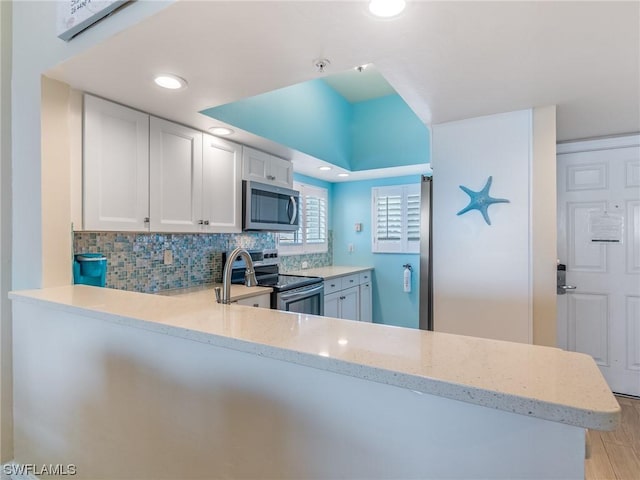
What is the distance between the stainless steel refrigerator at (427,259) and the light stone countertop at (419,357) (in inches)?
58.7

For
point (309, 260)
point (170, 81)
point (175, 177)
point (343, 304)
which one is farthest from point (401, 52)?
point (309, 260)

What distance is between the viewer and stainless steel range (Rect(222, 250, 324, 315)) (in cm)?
271

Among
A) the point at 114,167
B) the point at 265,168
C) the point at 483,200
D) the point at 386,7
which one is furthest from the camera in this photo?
the point at 265,168

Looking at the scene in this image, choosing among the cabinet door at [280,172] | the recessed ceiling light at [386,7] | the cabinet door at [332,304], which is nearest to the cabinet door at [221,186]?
the cabinet door at [280,172]

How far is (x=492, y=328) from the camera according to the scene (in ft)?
6.98

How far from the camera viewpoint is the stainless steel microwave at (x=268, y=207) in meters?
2.82

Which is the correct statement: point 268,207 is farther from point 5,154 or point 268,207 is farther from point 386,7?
point 386,7

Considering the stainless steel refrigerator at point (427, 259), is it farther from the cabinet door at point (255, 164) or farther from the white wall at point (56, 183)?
the white wall at point (56, 183)

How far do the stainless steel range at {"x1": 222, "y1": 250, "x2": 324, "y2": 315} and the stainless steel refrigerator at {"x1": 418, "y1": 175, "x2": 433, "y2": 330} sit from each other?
105 centimetres

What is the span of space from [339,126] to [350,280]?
1.82 metres

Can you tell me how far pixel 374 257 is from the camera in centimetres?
444

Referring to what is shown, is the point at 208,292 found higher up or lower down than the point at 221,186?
lower down

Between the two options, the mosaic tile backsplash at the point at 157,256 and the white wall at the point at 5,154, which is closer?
the white wall at the point at 5,154

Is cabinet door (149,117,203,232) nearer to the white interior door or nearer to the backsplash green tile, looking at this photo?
the backsplash green tile
